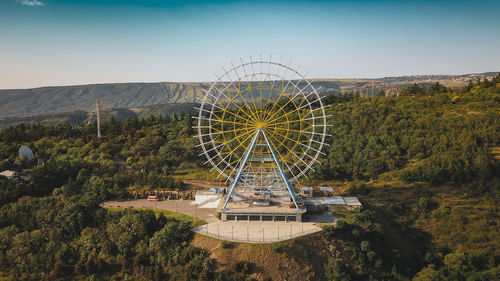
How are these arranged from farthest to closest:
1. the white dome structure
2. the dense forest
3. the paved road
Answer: the white dome structure → the paved road → the dense forest

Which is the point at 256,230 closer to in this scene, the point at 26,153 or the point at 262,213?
the point at 262,213

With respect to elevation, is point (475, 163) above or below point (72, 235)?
above

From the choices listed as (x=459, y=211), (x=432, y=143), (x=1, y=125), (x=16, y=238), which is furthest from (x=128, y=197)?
(x=1, y=125)

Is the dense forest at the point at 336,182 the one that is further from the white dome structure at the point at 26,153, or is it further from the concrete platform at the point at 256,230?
the concrete platform at the point at 256,230

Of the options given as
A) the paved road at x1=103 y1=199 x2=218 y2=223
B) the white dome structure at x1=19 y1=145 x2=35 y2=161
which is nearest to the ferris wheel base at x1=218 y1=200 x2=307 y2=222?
the paved road at x1=103 y1=199 x2=218 y2=223

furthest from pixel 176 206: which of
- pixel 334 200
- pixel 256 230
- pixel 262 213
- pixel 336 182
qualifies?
pixel 336 182

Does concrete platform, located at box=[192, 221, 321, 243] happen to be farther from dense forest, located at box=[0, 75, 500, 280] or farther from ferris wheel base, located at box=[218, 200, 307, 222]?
dense forest, located at box=[0, 75, 500, 280]

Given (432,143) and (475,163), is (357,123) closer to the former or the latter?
(432,143)
